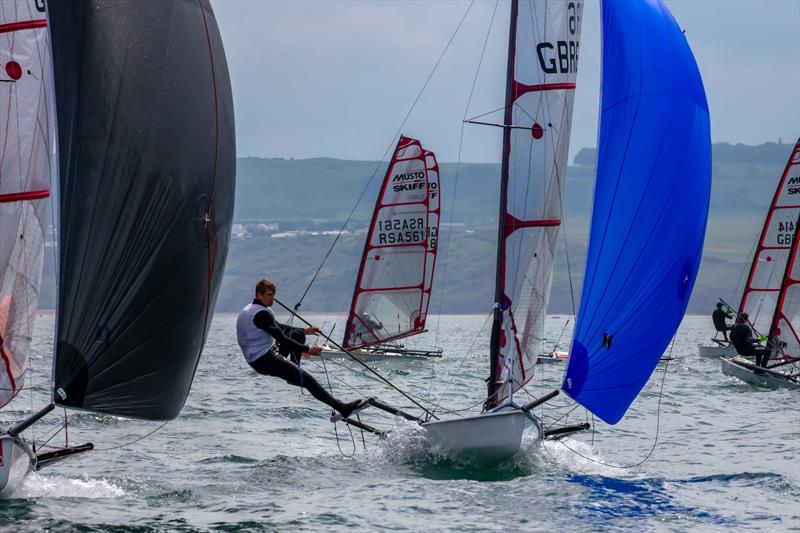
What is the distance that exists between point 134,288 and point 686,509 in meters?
5.12

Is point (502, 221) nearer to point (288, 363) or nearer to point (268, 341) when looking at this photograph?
point (288, 363)

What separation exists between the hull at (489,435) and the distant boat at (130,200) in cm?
312

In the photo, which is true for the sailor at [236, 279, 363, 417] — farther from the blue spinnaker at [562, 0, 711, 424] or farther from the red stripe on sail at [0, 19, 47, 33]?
the red stripe on sail at [0, 19, 47, 33]

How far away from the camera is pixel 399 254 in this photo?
103ft

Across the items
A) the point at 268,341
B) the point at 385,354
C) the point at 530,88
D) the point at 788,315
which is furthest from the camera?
the point at 385,354

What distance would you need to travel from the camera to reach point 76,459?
41.5 feet

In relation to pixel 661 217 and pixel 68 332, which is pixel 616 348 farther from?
pixel 68 332

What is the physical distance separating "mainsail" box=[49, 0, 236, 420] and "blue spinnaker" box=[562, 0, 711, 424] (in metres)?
3.90

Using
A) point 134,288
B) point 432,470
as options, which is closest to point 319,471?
point 432,470

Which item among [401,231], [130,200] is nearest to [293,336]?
[130,200]

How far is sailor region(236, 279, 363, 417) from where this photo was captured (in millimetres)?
11406

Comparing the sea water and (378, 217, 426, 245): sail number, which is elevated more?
(378, 217, 426, 245): sail number

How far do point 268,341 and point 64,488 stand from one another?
2.27 meters

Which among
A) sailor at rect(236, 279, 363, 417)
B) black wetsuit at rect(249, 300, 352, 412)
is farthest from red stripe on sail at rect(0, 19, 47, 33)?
black wetsuit at rect(249, 300, 352, 412)
